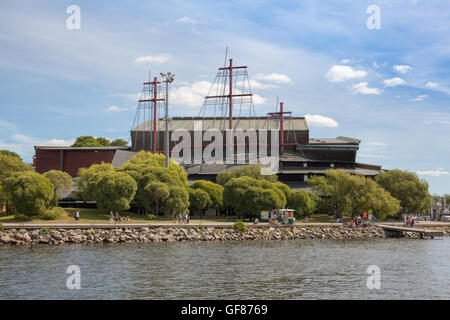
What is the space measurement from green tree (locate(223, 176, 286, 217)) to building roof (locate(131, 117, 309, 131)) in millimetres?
44645

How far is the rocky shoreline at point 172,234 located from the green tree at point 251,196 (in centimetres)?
804

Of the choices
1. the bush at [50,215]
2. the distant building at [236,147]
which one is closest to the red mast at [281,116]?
the distant building at [236,147]

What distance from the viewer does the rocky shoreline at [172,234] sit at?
50.8m

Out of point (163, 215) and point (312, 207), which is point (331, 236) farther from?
point (163, 215)

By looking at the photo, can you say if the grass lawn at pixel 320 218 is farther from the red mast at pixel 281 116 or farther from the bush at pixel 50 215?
the bush at pixel 50 215

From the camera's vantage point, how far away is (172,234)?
58.3m

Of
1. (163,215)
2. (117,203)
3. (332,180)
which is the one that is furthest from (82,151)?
(332,180)

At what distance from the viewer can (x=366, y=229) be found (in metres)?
74.4

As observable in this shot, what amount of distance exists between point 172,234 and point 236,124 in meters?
67.8

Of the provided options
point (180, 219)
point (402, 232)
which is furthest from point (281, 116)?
point (180, 219)

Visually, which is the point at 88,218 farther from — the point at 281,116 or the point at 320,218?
the point at 281,116

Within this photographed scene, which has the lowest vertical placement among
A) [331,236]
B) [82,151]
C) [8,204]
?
[331,236]

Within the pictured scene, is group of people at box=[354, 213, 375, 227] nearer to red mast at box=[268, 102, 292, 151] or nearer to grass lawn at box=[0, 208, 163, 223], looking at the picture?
grass lawn at box=[0, 208, 163, 223]
